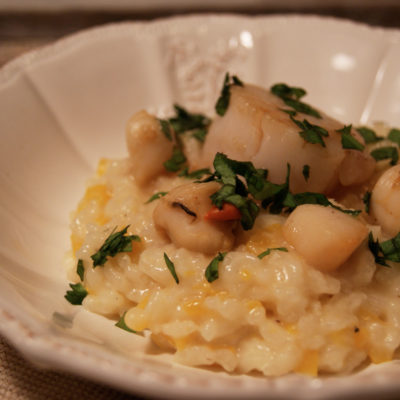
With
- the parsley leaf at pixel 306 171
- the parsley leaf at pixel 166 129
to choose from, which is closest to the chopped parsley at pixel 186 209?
the parsley leaf at pixel 306 171

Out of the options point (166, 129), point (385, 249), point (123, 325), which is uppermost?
point (166, 129)

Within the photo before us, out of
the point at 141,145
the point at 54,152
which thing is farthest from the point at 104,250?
the point at 54,152

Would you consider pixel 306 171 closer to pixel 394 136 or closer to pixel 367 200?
pixel 367 200

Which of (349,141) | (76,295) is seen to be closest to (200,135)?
(349,141)

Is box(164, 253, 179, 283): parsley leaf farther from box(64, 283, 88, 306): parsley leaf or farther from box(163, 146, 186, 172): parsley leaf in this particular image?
box(163, 146, 186, 172): parsley leaf

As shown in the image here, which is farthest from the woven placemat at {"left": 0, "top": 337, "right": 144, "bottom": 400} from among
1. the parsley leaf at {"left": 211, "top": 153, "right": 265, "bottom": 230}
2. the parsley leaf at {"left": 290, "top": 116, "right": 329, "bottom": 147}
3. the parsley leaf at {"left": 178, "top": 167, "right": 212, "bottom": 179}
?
the parsley leaf at {"left": 290, "top": 116, "right": 329, "bottom": 147}

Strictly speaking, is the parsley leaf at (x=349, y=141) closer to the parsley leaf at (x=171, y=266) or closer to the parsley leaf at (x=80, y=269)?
the parsley leaf at (x=171, y=266)
